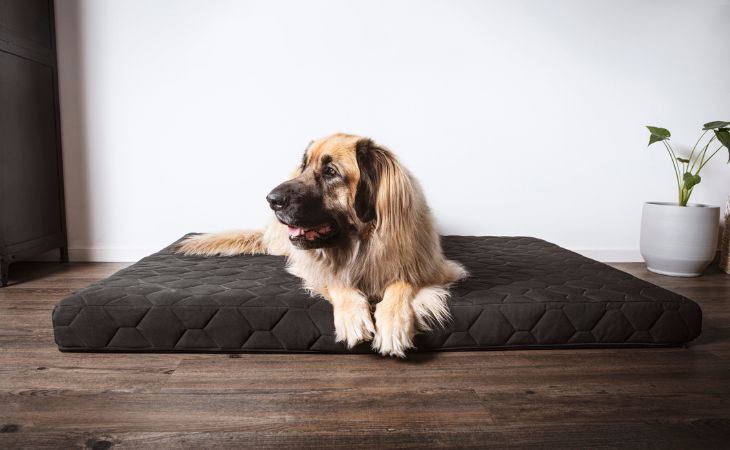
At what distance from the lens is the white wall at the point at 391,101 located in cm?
283

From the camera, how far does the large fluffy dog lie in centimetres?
144

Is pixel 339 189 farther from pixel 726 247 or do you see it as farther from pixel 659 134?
pixel 726 247

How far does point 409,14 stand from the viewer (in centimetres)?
285

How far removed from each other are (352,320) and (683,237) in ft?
7.42

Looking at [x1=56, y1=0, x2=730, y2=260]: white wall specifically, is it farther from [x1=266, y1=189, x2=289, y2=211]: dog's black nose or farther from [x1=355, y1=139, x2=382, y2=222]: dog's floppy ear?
[x1=266, y1=189, x2=289, y2=211]: dog's black nose

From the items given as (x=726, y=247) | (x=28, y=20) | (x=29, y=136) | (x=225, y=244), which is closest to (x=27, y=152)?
(x=29, y=136)

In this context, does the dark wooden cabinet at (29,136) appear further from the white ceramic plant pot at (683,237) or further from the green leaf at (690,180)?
the green leaf at (690,180)

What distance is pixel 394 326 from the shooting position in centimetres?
136

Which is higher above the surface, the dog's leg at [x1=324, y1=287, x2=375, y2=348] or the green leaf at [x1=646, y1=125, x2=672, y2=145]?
the green leaf at [x1=646, y1=125, x2=672, y2=145]

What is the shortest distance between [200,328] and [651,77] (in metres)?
3.13

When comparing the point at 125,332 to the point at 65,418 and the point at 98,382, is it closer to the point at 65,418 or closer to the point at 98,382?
the point at 98,382

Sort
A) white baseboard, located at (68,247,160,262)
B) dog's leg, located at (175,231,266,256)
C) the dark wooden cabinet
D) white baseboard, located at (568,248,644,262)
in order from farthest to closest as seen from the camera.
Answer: white baseboard, located at (568,248,644,262) < white baseboard, located at (68,247,160,262) < the dark wooden cabinet < dog's leg, located at (175,231,266,256)

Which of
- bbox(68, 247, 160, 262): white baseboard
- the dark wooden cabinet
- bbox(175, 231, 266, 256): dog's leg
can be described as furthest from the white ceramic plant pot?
the dark wooden cabinet

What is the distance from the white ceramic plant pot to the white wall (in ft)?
1.32
